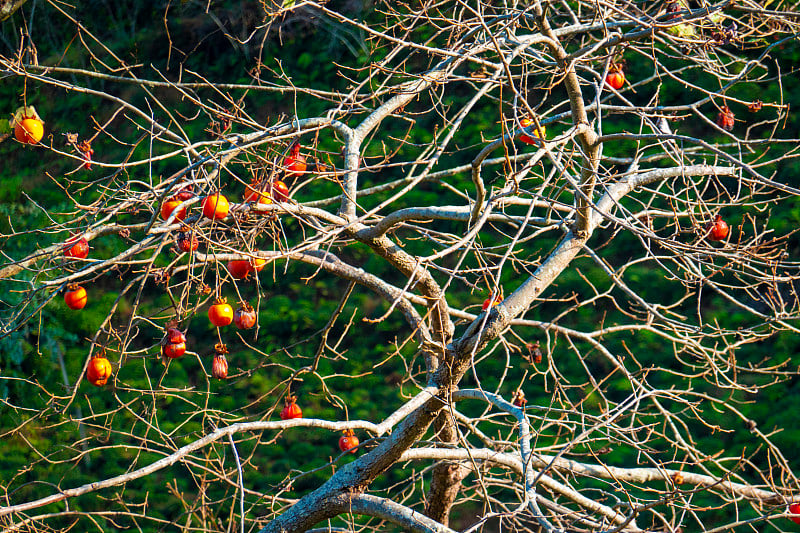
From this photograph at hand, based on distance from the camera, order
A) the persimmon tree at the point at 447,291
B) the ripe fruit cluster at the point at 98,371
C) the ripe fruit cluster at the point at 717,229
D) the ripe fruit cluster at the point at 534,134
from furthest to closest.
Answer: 1. the ripe fruit cluster at the point at 98,371
2. the ripe fruit cluster at the point at 717,229
3. the persimmon tree at the point at 447,291
4. the ripe fruit cluster at the point at 534,134

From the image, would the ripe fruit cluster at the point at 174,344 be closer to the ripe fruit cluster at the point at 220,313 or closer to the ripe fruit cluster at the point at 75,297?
the ripe fruit cluster at the point at 220,313

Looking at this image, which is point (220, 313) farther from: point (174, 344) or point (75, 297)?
point (75, 297)

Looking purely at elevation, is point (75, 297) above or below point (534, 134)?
below

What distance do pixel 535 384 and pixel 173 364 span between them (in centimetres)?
284

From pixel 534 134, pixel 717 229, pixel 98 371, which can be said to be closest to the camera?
pixel 534 134

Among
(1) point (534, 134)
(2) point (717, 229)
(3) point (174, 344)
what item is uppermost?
(1) point (534, 134)

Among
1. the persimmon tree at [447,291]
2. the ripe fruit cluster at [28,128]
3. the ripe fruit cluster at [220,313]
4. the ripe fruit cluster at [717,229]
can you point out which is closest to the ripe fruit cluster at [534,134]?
the persimmon tree at [447,291]

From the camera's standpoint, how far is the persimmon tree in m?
2.27

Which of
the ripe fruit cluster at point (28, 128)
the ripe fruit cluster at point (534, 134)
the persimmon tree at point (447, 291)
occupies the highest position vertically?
the ripe fruit cluster at point (534, 134)

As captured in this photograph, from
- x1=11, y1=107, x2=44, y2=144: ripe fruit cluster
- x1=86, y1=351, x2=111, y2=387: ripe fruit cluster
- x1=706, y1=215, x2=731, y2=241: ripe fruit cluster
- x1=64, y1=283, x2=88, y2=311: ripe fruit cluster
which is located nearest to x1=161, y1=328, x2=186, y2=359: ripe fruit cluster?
x1=86, y1=351, x2=111, y2=387: ripe fruit cluster

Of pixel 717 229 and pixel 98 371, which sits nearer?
pixel 717 229

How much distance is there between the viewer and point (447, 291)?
543 cm

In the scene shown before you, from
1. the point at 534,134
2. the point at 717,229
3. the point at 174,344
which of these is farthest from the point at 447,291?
the point at 534,134

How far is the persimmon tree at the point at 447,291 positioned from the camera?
7.43 ft
